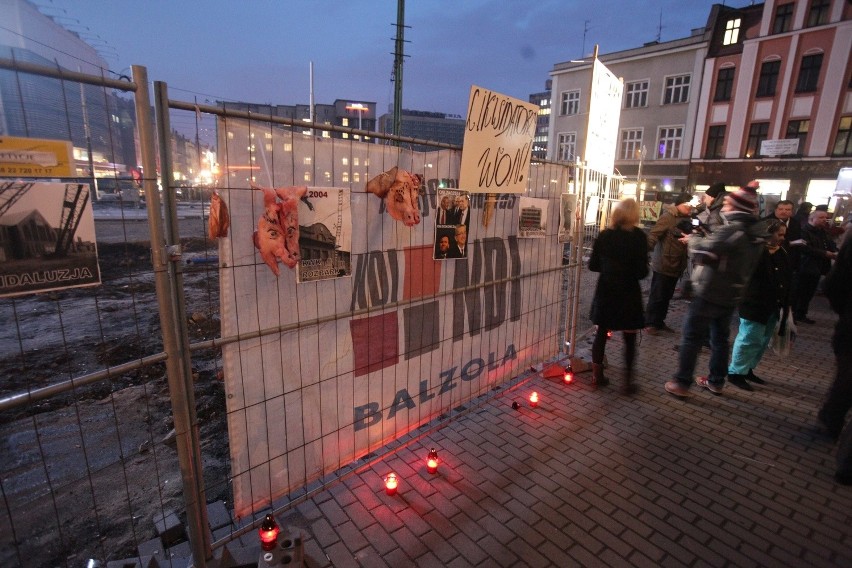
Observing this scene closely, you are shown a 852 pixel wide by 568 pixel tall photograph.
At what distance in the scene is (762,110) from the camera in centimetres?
2594

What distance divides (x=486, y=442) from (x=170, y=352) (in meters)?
2.79

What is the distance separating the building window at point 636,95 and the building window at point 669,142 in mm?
2768

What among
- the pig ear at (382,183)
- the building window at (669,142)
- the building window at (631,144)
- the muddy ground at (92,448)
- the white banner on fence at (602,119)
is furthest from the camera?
the building window at (631,144)

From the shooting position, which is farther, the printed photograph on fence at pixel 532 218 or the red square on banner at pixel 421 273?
the printed photograph on fence at pixel 532 218

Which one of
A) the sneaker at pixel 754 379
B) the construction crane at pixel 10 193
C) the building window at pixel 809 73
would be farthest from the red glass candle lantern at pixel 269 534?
the building window at pixel 809 73

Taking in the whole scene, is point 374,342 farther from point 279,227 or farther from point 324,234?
point 279,227

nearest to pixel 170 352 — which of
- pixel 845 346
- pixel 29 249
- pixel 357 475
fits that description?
pixel 29 249

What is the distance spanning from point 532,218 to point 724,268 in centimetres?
194

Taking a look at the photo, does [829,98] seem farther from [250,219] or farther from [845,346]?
[250,219]

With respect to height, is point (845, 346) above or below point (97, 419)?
above

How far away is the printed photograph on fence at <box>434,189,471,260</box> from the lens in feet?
11.7

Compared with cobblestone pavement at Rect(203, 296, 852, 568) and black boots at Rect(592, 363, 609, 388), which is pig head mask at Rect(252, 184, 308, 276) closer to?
cobblestone pavement at Rect(203, 296, 852, 568)

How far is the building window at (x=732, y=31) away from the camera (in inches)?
1057

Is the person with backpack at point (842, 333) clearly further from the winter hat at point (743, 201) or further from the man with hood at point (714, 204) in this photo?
the man with hood at point (714, 204)
